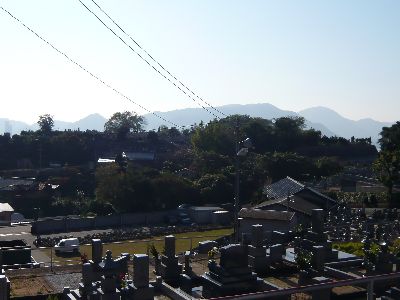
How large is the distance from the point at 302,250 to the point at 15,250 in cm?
924

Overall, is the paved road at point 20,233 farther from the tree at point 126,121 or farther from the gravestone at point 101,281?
the tree at point 126,121

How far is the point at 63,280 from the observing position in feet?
49.3

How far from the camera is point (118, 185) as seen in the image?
134ft

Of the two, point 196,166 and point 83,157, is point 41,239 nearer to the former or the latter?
point 196,166

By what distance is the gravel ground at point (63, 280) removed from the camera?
47.2 feet

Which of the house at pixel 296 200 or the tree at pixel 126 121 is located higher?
the tree at pixel 126 121

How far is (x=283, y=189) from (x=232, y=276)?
25.5 meters


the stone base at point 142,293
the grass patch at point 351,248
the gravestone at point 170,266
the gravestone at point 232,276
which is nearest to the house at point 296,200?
the grass patch at point 351,248

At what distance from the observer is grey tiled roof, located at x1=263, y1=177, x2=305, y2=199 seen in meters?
35.6

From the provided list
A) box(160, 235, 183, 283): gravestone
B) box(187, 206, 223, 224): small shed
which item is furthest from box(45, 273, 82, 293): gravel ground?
box(187, 206, 223, 224): small shed

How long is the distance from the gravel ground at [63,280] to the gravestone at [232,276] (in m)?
4.15

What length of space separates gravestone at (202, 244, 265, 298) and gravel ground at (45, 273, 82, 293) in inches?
163

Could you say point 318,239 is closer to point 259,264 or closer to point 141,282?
point 259,264

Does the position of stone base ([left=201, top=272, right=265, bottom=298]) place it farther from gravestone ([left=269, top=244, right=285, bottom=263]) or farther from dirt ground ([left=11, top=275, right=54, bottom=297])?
dirt ground ([left=11, top=275, right=54, bottom=297])
